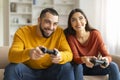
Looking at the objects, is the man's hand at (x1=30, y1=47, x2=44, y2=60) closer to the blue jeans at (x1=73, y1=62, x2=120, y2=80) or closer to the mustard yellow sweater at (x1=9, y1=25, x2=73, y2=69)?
the mustard yellow sweater at (x1=9, y1=25, x2=73, y2=69)

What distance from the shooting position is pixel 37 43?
7.05ft

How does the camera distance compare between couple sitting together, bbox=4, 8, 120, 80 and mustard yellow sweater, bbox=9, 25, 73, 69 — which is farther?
mustard yellow sweater, bbox=9, 25, 73, 69

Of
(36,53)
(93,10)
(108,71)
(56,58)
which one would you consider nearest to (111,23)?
(93,10)

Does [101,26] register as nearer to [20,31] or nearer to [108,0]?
[108,0]

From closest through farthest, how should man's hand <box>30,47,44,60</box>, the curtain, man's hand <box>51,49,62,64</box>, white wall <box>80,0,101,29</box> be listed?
man's hand <box>30,47,44,60</box> < man's hand <box>51,49,62,64</box> < the curtain < white wall <box>80,0,101,29</box>

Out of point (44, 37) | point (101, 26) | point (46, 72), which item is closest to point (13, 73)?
point (46, 72)

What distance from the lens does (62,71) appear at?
1.97 metres

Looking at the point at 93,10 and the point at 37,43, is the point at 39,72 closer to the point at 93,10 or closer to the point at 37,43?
the point at 37,43

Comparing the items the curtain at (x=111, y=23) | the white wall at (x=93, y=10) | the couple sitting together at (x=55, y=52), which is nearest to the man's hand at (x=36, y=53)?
the couple sitting together at (x=55, y=52)

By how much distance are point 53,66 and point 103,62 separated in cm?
43

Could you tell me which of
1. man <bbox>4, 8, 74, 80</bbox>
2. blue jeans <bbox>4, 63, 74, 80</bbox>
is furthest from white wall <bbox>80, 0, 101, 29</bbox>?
blue jeans <bbox>4, 63, 74, 80</bbox>

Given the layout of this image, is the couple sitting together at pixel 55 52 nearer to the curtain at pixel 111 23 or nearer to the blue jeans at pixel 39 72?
the blue jeans at pixel 39 72

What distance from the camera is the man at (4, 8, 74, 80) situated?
6.27 ft

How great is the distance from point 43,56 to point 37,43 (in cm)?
16
